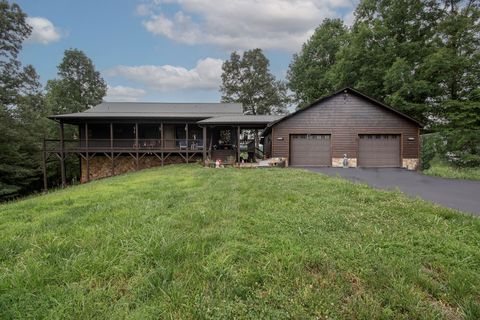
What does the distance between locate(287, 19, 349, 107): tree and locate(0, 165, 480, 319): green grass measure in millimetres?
26318

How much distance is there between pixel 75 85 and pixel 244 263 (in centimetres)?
3587

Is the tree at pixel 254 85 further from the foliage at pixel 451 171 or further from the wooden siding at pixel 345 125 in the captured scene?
the foliage at pixel 451 171

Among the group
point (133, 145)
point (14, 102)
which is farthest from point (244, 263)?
point (14, 102)

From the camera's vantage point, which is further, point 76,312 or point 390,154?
point 390,154

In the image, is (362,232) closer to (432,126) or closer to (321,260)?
(321,260)

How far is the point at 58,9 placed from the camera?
41.2 ft

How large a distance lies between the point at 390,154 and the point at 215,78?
93.1 feet

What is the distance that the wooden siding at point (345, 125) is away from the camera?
52.3ft

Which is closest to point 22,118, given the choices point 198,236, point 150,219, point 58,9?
point 58,9

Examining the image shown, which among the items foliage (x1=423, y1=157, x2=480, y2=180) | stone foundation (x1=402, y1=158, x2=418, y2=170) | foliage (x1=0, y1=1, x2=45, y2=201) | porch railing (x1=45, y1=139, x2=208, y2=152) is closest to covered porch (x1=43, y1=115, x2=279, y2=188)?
porch railing (x1=45, y1=139, x2=208, y2=152)

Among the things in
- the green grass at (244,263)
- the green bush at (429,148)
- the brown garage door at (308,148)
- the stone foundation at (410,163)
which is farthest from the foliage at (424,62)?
the green grass at (244,263)

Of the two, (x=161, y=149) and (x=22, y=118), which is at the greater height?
(x=22, y=118)

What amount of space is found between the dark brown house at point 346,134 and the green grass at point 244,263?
1138 centimetres

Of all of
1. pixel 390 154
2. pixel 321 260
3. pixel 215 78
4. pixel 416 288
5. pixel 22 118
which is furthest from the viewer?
pixel 215 78
